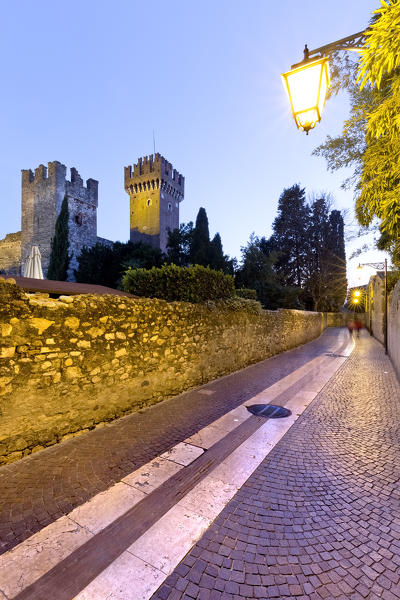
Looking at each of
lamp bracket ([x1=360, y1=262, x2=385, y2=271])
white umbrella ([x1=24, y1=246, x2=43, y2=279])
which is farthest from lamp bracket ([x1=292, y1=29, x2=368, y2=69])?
lamp bracket ([x1=360, y1=262, x2=385, y2=271])

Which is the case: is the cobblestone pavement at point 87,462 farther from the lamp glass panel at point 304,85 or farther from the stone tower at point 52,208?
the stone tower at point 52,208

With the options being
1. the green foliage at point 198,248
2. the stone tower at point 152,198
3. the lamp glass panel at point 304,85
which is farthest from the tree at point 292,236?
the lamp glass panel at point 304,85

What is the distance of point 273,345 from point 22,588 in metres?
9.75

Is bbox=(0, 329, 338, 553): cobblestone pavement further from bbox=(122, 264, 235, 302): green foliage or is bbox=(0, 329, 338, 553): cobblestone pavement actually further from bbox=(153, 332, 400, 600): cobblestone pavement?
bbox=(122, 264, 235, 302): green foliage

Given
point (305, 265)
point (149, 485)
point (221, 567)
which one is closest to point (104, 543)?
point (149, 485)

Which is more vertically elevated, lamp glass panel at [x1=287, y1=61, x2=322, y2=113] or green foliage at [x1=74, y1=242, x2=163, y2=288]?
green foliage at [x1=74, y1=242, x2=163, y2=288]

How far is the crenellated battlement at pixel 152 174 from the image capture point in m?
38.0

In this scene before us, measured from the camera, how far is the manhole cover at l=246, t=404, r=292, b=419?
4.32 metres

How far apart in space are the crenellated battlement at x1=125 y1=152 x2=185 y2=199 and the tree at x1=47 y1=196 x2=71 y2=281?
53.1ft

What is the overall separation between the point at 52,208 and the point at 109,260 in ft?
28.7

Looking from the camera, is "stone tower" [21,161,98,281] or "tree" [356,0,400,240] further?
"stone tower" [21,161,98,281]

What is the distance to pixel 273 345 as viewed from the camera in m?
10.4

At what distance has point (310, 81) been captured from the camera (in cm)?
254

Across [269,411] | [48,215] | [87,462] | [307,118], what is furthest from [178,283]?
[48,215]
